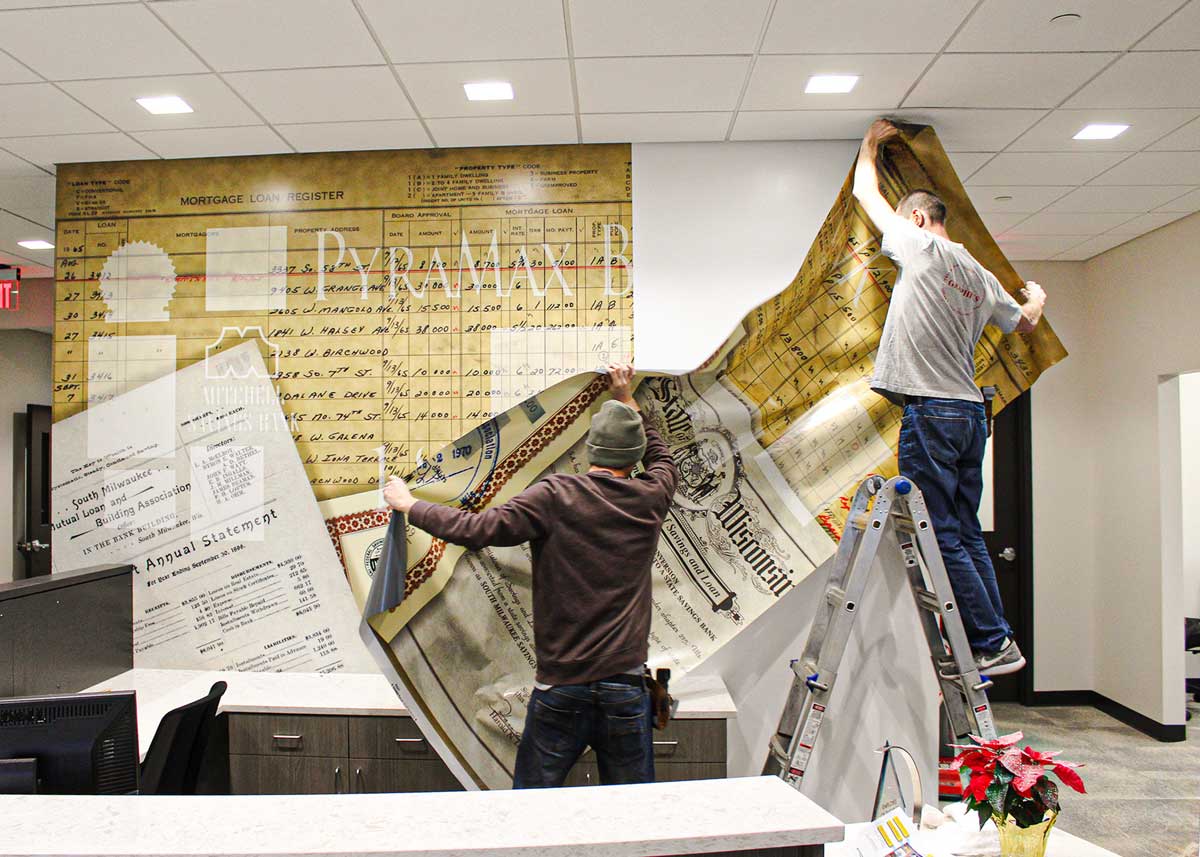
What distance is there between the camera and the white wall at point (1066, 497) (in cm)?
517

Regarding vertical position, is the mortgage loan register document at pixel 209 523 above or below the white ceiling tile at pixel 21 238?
below

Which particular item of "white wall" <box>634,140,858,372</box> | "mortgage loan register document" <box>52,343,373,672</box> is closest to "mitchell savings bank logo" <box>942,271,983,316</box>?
"white wall" <box>634,140,858,372</box>

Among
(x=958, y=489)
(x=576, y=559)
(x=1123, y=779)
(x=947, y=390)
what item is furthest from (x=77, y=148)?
(x=1123, y=779)

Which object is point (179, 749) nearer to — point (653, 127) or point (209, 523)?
point (209, 523)

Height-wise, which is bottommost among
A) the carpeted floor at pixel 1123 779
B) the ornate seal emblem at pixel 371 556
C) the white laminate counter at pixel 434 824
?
the carpeted floor at pixel 1123 779

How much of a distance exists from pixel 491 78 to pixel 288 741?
2.31 meters

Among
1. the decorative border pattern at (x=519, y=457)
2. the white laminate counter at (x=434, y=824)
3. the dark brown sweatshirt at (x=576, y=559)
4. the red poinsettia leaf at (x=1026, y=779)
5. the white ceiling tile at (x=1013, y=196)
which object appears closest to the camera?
the white laminate counter at (x=434, y=824)

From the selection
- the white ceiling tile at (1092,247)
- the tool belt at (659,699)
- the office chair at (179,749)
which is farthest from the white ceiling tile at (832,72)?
the white ceiling tile at (1092,247)

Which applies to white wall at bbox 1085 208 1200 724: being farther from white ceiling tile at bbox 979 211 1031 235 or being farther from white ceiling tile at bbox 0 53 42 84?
white ceiling tile at bbox 0 53 42 84

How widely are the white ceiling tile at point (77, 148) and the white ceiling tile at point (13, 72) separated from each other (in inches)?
16.2

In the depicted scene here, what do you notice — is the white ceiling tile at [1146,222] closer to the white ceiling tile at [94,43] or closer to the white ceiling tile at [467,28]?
the white ceiling tile at [467,28]

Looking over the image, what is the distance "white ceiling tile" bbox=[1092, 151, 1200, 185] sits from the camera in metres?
3.29

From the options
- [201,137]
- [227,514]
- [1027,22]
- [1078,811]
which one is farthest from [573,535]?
[1078,811]

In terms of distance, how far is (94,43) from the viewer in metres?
2.34
